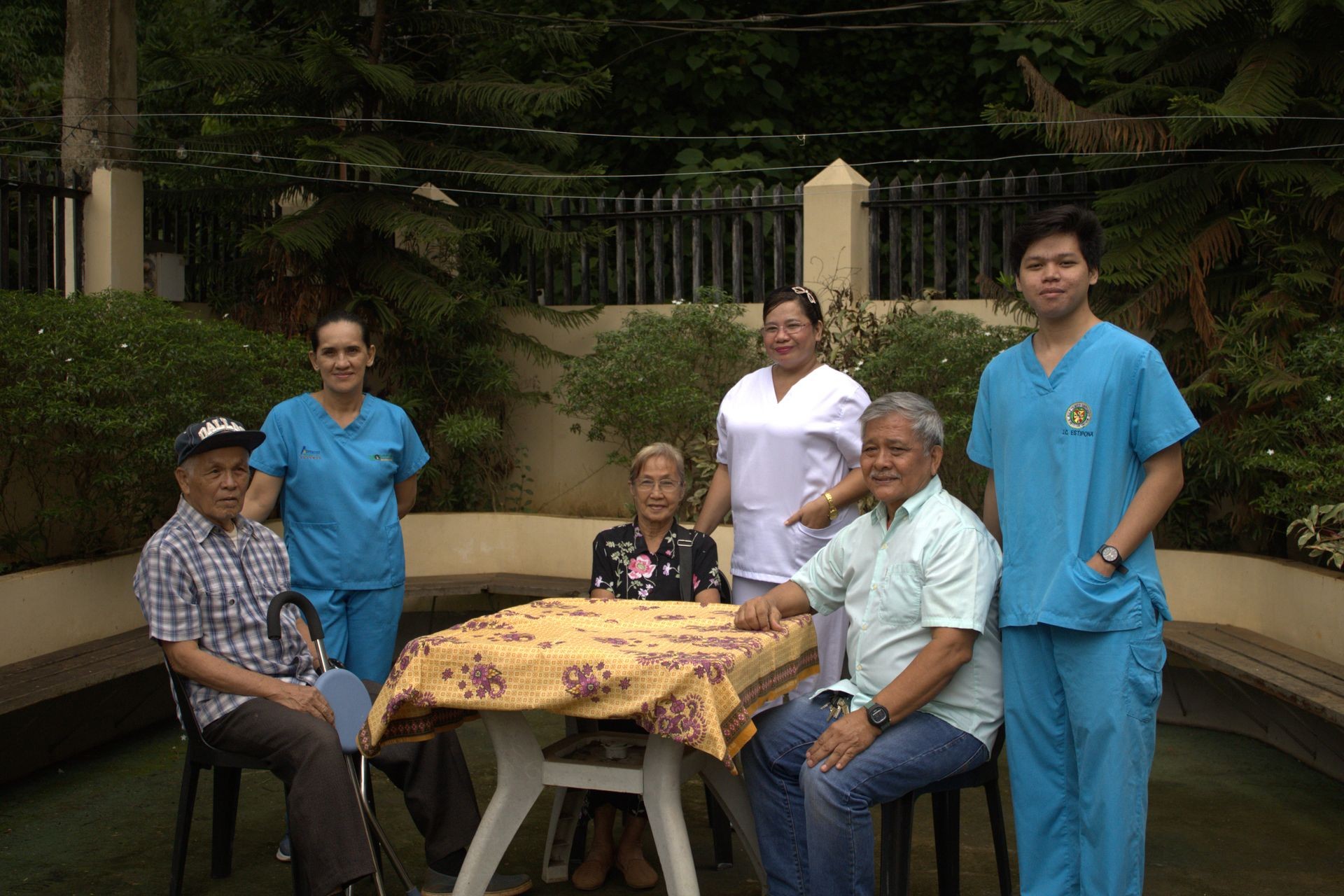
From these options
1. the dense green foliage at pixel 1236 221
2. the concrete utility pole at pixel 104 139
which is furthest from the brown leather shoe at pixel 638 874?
the concrete utility pole at pixel 104 139

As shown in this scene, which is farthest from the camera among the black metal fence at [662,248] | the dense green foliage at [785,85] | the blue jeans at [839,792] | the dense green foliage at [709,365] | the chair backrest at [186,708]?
the dense green foliage at [785,85]

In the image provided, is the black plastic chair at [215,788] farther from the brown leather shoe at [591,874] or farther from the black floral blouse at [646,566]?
the black floral blouse at [646,566]

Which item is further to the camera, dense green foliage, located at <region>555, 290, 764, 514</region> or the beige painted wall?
the beige painted wall

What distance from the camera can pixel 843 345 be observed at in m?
8.14

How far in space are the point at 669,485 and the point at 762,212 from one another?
4.75 meters

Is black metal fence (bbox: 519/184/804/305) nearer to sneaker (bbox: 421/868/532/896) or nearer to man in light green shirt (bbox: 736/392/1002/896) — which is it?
sneaker (bbox: 421/868/532/896)

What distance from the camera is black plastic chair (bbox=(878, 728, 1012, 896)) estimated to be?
3.47 metres

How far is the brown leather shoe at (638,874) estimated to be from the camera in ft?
14.2

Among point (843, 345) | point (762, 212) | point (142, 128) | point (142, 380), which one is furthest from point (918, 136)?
point (142, 380)

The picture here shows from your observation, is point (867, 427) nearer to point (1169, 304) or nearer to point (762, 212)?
point (1169, 304)

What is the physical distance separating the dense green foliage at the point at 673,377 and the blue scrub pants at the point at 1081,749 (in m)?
4.83

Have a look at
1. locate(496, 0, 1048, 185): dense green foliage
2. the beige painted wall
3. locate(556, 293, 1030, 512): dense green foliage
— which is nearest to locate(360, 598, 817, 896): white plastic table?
locate(556, 293, 1030, 512): dense green foliage

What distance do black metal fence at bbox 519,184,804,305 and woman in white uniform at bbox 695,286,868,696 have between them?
4232 millimetres

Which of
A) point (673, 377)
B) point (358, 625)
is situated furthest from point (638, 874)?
point (673, 377)
